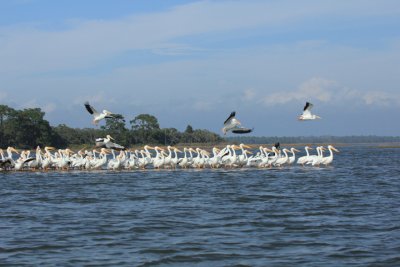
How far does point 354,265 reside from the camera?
1016 cm

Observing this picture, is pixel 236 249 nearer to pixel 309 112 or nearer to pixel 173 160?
pixel 309 112

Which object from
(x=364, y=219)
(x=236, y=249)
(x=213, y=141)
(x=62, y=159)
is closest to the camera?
(x=236, y=249)

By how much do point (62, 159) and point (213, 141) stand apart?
60377 mm

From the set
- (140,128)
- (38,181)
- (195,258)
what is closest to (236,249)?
(195,258)

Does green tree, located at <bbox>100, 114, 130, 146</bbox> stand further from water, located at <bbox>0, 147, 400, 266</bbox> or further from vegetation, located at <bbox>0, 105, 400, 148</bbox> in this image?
water, located at <bbox>0, 147, 400, 266</bbox>

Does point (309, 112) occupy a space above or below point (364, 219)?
above

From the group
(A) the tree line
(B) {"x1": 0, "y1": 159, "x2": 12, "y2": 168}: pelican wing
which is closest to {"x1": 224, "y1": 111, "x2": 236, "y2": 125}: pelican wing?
(B) {"x1": 0, "y1": 159, "x2": 12, "y2": 168}: pelican wing

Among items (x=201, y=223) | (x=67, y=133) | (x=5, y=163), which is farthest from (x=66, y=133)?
(x=201, y=223)

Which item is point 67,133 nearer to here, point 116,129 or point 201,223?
point 116,129

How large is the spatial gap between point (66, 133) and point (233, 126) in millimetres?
55393

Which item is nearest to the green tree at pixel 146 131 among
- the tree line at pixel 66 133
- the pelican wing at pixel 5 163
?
the tree line at pixel 66 133

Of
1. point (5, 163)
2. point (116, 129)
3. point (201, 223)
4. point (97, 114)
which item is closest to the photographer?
point (201, 223)

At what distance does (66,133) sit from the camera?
78.1 m

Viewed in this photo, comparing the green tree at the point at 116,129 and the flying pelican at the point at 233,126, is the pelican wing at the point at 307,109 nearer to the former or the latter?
the flying pelican at the point at 233,126
